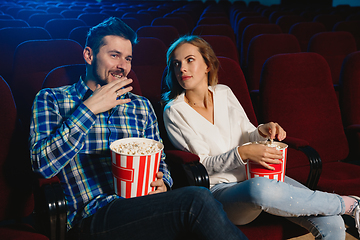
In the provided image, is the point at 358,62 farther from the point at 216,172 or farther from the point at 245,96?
the point at 216,172

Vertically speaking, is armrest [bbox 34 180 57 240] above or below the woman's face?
below

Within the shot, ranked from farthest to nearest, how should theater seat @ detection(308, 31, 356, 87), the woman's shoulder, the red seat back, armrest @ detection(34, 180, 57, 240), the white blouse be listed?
theater seat @ detection(308, 31, 356, 87), the red seat back, the woman's shoulder, the white blouse, armrest @ detection(34, 180, 57, 240)

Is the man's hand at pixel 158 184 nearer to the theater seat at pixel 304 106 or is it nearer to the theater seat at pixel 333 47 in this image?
the theater seat at pixel 304 106

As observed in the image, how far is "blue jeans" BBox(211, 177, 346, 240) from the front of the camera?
3.06 ft

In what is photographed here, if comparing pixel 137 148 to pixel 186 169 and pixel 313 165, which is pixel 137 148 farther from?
pixel 313 165

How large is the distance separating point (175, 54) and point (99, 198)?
0.64 m

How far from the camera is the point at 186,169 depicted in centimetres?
105

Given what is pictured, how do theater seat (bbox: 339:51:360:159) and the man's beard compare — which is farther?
theater seat (bbox: 339:51:360:159)

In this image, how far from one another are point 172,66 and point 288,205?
70 cm

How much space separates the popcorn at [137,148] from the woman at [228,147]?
298mm

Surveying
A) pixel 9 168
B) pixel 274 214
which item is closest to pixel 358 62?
pixel 274 214

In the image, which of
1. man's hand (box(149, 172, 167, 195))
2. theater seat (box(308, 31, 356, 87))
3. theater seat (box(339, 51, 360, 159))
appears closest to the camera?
man's hand (box(149, 172, 167, 195))

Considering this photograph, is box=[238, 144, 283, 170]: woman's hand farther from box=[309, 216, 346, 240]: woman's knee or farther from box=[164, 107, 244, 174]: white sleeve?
box=[309, 216, 346, 240]: woman's knee

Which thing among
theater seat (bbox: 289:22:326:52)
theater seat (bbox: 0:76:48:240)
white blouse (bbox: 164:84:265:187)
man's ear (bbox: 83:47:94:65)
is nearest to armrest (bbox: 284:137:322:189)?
white blouse (bbox: 164:84:265:187)
